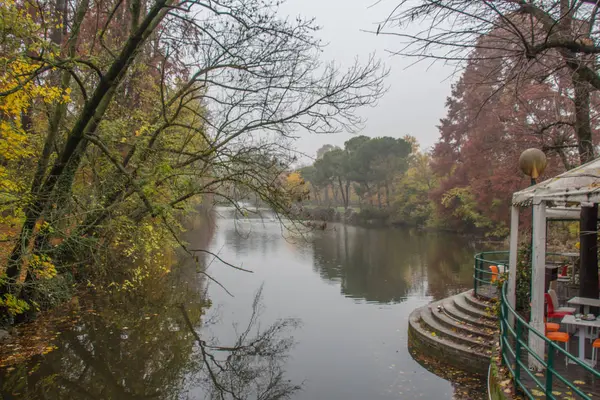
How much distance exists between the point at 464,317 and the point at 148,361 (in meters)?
7.80

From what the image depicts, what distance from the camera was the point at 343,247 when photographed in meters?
30.5

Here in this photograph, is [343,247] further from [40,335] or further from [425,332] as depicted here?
[40,335]

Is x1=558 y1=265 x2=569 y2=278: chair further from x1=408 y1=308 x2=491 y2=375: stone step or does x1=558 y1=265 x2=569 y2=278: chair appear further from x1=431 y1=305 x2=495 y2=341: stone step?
x1=408 y1=308 x2=491 y2=375: stone step

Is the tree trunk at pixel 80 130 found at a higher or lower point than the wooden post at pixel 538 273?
higher

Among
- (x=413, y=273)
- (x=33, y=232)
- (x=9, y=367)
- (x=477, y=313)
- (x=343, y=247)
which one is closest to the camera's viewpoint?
(x=33, y=232)

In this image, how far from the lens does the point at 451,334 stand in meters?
9.84

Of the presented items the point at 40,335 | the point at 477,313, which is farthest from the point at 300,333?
the point at 40,335

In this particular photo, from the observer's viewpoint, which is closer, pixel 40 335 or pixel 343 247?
pixel 40 335

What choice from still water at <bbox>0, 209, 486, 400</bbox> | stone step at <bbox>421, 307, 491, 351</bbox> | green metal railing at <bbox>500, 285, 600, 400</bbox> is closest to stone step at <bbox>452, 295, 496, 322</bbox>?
stone step at <bbox>421, 307, 491, 351</bbox>

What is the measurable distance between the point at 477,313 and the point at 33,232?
32.8ft

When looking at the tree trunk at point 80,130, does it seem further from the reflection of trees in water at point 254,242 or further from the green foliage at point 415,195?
the green foliage at point 415,195

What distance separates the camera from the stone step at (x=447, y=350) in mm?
8711

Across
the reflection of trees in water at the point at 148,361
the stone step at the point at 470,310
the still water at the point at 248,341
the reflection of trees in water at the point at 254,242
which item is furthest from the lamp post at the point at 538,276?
the reflection of trees in water at the point at 254,242

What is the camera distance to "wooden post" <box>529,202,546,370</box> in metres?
5.43
